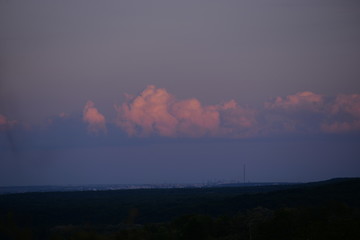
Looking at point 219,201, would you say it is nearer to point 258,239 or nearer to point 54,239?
point 258,239

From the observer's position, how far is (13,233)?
26328 millimetres

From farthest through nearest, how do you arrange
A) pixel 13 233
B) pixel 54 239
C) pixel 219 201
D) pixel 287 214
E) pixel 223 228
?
pixel 219 201 → pixel 223 228 → pixel 287 214 → pixel 54 239 → pixel 13 233

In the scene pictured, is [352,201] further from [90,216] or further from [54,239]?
[54,239]

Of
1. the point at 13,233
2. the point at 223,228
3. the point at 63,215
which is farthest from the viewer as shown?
the point at 63,215

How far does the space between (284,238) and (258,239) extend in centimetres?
192

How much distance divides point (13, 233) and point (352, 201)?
56855mm

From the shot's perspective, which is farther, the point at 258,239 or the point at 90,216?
the point at 90,216

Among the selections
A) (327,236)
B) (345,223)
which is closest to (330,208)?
(345,223)

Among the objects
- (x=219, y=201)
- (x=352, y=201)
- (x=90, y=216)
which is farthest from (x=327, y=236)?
(x=219, y=201)

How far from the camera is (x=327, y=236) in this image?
30.8m

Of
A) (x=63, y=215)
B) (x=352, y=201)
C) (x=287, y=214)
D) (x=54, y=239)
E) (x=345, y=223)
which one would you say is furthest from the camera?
(x=63, y=215)

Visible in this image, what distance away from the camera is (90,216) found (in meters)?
76.5

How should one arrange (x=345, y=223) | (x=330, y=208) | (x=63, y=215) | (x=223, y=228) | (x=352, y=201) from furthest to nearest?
(x=63, y=215) → (x=352, y=201) → (x=330, y=208) → (x=223, y=228) → (x=345, y=223)

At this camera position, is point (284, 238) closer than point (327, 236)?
No
